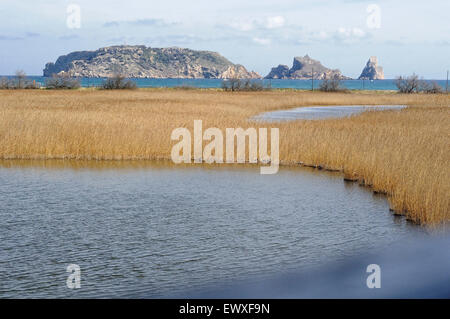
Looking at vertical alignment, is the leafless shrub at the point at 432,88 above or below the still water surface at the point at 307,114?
above

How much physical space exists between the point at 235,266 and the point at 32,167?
11.8m

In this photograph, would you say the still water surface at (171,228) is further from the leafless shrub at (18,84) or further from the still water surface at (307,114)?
the leafless shrub at (18,84)

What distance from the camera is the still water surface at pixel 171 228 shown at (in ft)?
29.7

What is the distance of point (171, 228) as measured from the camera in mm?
11625

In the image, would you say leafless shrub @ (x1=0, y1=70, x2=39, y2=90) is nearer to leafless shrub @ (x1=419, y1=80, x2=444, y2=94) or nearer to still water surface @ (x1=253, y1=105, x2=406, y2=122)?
still water surface @ (x1=253, y1=105, x2=406, y2=122)

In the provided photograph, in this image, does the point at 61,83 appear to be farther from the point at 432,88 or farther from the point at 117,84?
the point at 432,88

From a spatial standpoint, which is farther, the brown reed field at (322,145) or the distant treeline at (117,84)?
the distant treeline at (117,84)

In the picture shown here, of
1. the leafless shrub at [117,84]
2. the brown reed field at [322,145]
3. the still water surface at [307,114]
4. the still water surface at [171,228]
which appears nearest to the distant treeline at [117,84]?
the leafless shrub at [117,84]

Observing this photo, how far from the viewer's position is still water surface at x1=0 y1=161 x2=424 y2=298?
9.05 m

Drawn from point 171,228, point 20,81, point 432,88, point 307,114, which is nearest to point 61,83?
point 20,81

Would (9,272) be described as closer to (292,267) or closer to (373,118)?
(292,267)

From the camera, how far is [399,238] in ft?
37.7

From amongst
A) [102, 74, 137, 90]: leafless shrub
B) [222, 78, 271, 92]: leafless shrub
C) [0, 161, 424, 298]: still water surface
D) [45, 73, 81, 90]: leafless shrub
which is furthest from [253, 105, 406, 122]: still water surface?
[45, 73, 81, 90]: leafless shrub
